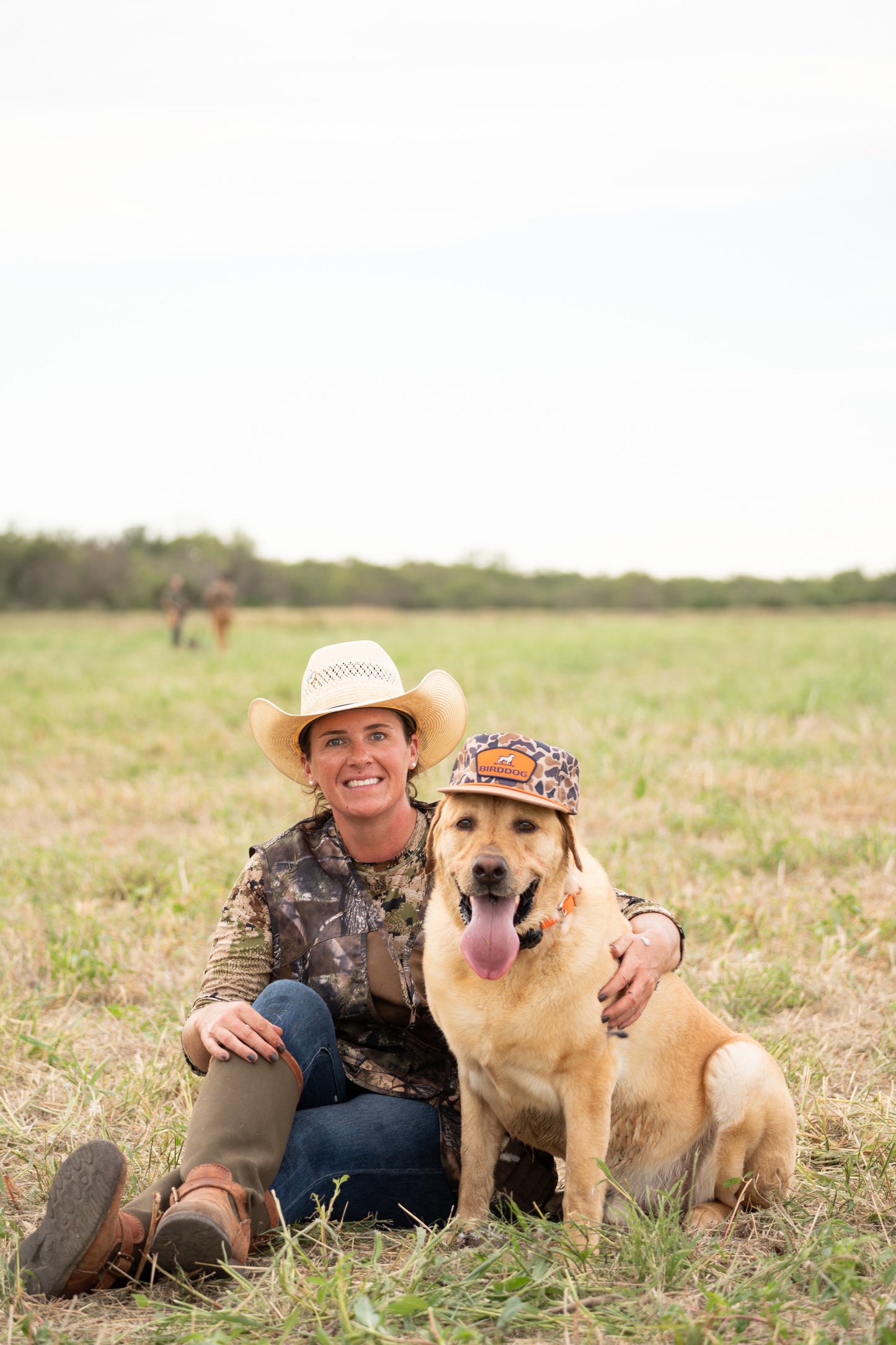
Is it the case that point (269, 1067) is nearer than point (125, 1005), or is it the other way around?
point (269, 1067)

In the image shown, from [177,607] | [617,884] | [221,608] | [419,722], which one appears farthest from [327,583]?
[419,722]

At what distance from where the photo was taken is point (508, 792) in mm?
2668

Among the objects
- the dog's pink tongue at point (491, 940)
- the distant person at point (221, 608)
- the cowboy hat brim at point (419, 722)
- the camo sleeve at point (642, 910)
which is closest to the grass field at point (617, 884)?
the dog's pink tongue at point (491, 940)

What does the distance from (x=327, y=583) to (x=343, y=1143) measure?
247 ft

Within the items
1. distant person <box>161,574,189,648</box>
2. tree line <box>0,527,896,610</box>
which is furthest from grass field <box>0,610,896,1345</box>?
tree line <box>0,527,896,610</box>

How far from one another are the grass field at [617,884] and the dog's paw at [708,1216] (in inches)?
2.8

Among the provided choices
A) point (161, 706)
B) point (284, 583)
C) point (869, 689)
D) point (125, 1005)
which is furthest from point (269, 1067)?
point (284, 583)

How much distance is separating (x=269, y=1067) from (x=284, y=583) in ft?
234

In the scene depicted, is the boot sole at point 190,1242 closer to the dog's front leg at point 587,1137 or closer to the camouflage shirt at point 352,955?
the camouflage shirt at point 352,955

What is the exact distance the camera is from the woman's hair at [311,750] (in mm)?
3473

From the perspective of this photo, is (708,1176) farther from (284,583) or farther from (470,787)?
(284,583)

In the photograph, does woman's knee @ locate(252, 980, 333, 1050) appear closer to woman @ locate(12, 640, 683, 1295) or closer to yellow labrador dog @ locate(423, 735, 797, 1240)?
woman @ locate(12, 640, 683, 1295)

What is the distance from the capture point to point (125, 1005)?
4562mm

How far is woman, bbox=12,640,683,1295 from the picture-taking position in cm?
253
